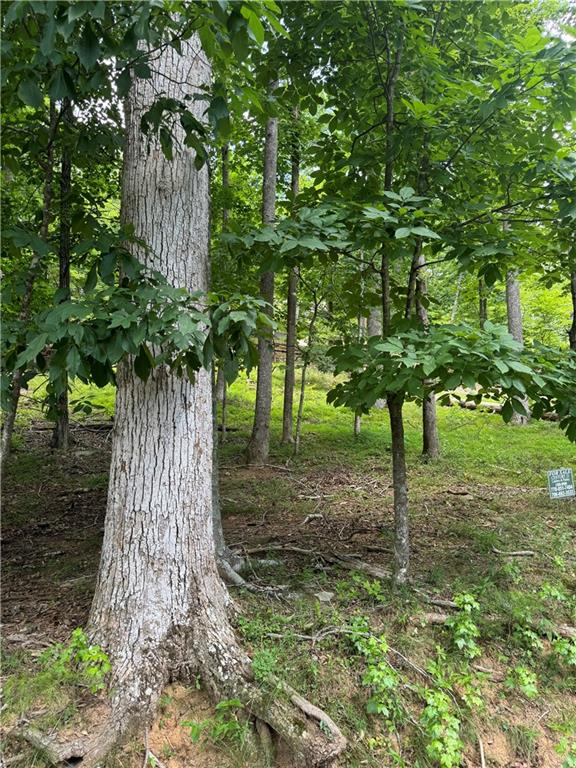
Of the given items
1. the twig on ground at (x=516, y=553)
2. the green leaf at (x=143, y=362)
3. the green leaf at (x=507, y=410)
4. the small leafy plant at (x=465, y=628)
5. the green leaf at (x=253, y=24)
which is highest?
the green leaf at (x=253, y=24)

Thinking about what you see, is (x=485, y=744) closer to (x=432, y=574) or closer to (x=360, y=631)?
(x=360, y=631)

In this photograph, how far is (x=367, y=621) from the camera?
2682mm

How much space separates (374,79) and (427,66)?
43 cm

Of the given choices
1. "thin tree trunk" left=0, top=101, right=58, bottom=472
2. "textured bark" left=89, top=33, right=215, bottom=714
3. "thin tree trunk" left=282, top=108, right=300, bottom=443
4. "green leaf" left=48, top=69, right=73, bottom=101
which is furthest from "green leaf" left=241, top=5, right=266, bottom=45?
"thin tree trunk" left=282, top=108, right=300, bottom=443

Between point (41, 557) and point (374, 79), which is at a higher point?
point (374, 79)

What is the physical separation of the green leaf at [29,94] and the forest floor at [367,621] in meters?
2.22

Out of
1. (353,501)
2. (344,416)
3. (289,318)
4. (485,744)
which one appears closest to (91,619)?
(485,744)

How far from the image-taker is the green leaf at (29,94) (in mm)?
1518

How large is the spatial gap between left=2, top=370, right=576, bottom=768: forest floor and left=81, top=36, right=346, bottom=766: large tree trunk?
14 centimetres

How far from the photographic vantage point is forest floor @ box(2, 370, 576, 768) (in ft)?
6.85

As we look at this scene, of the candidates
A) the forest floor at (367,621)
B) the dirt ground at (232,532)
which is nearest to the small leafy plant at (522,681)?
the forest floor at (367,621)

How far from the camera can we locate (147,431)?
2.24m

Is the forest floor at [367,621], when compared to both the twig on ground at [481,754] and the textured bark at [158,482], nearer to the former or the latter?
the twig on ground at [481,754]

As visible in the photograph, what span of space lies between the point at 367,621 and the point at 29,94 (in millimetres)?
2864
